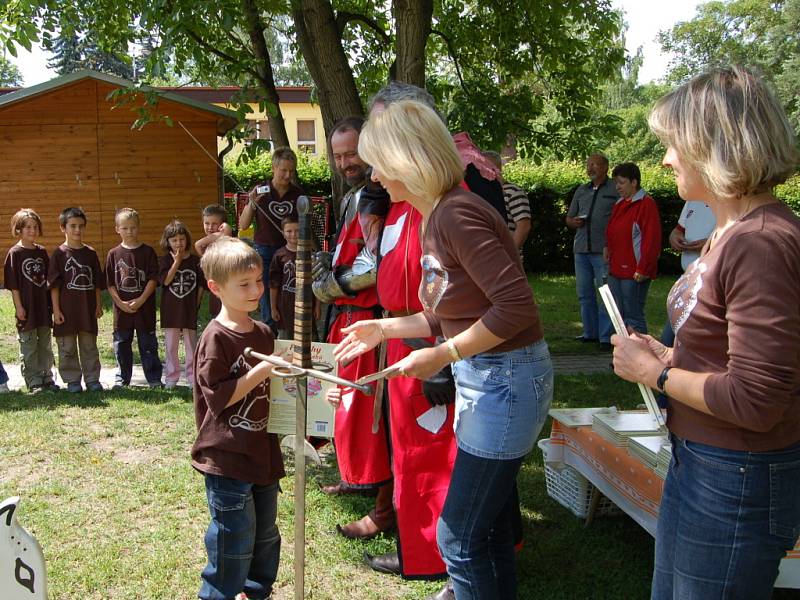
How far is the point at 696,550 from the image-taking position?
1812 mm

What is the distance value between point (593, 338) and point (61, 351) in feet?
19.4

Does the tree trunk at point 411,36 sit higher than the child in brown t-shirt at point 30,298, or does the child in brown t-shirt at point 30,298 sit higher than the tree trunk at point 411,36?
the tree trunk at point 411,36

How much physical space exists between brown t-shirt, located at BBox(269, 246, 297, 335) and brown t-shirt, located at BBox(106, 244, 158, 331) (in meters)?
1.07

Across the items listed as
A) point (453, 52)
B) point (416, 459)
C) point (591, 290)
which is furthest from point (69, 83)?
point (416, 459)

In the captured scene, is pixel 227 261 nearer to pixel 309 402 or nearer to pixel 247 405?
pixel 247 405

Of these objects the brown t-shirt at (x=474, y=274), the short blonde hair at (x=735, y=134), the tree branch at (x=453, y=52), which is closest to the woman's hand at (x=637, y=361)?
the brown t-shirt at (x=474, y=274)

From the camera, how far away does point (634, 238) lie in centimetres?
813

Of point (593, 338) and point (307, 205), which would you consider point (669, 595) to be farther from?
point (593, 338)

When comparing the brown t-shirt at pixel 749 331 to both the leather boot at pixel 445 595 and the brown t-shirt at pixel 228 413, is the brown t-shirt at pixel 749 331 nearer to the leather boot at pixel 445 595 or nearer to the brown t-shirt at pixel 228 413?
the brown t-shirt at pixel 228 413

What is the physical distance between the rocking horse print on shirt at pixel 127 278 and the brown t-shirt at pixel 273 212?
3.83ft

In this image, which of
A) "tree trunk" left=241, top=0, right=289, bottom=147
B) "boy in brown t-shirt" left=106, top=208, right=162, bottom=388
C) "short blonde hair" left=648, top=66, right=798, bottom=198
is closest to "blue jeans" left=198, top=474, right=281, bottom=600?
"short blonde hair" left=648, top=66, right=798, bottom=198

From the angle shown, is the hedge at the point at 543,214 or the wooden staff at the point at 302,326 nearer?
the wooden staff at the point at 302,326

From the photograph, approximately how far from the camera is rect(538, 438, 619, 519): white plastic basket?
408 cm

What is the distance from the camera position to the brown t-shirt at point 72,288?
675 cm
